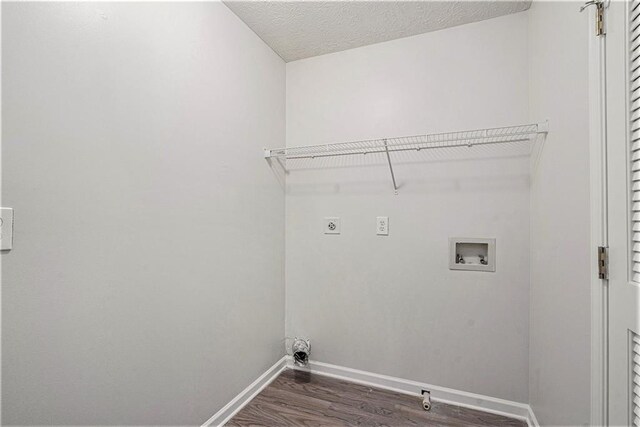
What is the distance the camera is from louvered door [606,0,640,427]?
828 millimetres

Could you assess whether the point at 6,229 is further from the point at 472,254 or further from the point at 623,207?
the point at 472,254

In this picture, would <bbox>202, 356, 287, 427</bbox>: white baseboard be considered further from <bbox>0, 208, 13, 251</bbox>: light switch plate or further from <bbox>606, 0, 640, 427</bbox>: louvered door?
<bbox>606, 0, 640, 427</bbox>: louvered door

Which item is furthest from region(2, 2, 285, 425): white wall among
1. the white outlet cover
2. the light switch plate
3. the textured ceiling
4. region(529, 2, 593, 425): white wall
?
region(529, 2, 593, 425): white wall

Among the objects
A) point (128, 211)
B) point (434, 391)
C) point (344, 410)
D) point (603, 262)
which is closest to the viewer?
point (603, 262)

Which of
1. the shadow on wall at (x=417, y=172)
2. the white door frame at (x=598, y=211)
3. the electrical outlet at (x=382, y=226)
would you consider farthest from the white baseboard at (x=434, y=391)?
the shadow on wall at (x=417, y=172)

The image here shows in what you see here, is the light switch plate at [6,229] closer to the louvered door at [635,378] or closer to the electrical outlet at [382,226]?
the electrical outlet at [382,226]

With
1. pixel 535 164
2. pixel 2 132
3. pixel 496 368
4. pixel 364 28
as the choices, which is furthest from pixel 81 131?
pixel 496 368

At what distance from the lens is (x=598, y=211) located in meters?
0.94

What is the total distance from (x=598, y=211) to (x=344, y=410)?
5.08 ft

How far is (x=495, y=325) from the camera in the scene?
1.66 metres

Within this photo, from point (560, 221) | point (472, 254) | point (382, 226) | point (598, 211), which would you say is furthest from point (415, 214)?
point (598, 211)

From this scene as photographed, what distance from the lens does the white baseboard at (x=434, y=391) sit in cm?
162

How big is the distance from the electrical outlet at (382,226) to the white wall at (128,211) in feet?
2.56

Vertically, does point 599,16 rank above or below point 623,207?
above
